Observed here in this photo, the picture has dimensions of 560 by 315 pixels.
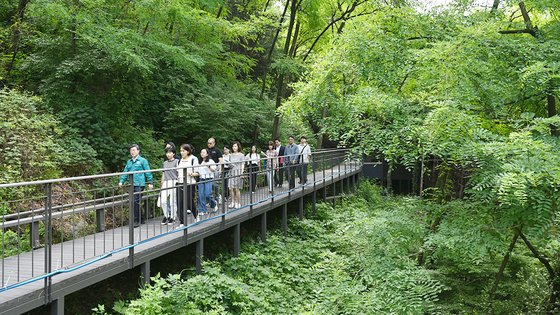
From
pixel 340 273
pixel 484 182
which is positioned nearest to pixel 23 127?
pixel 340 273

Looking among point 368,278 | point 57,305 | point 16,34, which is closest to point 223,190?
point 368,278

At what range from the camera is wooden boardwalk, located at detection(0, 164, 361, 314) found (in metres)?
5.17

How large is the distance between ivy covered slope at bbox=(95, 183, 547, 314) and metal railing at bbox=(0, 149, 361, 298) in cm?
94

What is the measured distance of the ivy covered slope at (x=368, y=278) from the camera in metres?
7.92

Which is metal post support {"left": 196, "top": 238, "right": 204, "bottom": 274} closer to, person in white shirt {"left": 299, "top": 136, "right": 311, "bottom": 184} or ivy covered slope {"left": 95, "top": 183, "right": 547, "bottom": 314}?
ivy covered slope {"left": 95, "top": 183, "right": 547, "bottom": 314}

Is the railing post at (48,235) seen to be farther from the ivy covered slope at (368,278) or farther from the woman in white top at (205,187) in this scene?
the woman in white top at (205,187)

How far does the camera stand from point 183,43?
17.5m

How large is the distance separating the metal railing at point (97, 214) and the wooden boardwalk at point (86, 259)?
0.02 metres

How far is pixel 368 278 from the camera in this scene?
29.2 feet

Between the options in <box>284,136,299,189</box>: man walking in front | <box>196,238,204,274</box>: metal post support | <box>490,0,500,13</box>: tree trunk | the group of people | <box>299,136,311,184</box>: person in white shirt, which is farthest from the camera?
<box>299,136,311,184</box>: person in white shirt

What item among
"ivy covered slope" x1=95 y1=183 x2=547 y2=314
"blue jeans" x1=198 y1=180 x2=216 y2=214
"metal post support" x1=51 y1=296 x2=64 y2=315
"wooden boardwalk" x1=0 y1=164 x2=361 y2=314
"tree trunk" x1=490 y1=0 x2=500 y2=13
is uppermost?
"tree trunk" x1=490 y1=0 x2=500 y2=13

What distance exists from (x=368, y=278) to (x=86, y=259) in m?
5.01

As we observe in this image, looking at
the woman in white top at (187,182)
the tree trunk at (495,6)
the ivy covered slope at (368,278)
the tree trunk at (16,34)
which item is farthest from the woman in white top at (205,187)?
the tree trunk at (16,34)

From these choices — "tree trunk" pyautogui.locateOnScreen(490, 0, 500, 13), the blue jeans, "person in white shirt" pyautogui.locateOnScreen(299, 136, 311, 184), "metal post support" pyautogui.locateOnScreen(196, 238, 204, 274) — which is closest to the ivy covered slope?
"metal post support" pyautogui.locateOnScreen(196, 238, 204, 274)
